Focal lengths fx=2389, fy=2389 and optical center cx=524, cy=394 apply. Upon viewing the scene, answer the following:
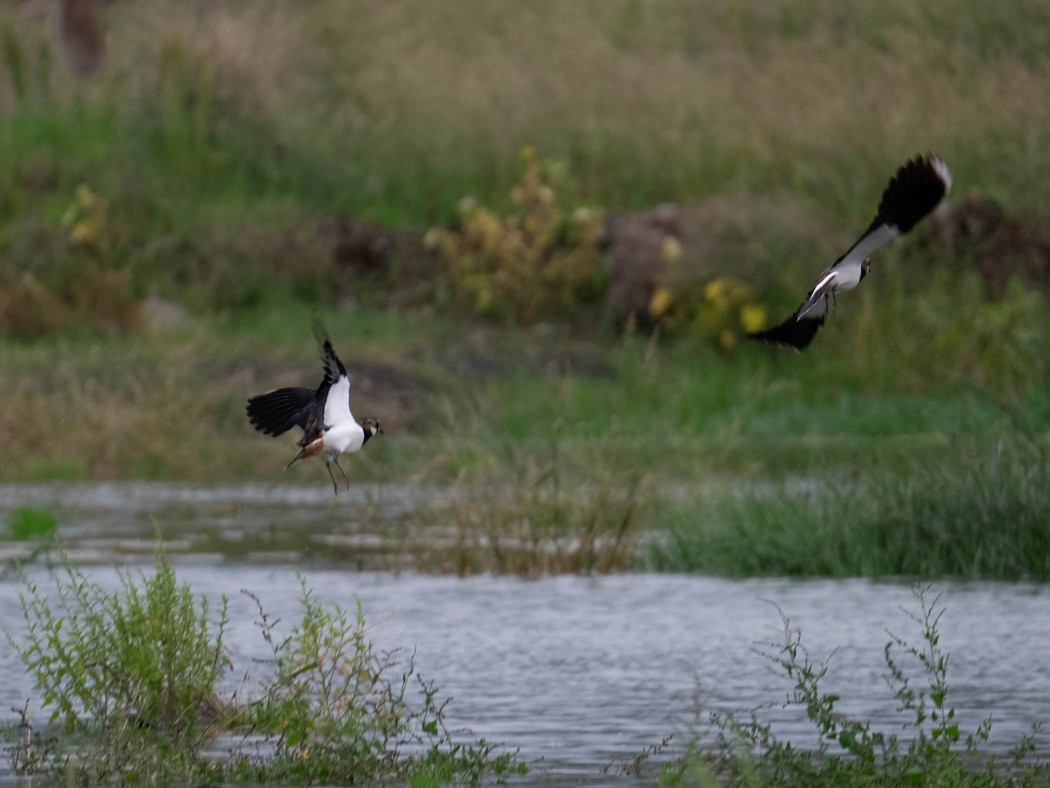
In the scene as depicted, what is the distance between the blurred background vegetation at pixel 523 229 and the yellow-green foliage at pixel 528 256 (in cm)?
4

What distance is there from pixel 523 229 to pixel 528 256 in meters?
0.87

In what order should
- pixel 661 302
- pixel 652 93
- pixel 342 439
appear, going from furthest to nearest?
pixel 652 93 → pixel 661 302 → pixel 342 439

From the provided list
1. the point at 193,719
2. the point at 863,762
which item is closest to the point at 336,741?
the point at 193,719

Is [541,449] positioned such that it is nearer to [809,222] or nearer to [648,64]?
[809,222]

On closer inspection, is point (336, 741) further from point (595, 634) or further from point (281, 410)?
point (595, 634)

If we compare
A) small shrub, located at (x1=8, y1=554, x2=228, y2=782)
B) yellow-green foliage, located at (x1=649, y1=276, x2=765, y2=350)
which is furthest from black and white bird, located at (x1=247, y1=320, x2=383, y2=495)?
yellow-green foliage, located at (x1=649, y1=276, x2=765, y2=350)

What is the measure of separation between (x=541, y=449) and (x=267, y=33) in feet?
44.8

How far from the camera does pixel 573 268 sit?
21812 millimetres

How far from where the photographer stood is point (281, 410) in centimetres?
775

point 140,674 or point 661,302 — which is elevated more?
point 661,302

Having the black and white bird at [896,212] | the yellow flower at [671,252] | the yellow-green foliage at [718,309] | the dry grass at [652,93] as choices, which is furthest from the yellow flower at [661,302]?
the black and white bird at [896,212]

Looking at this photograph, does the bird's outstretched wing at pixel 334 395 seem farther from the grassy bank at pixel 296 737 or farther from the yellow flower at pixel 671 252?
the yellow flower at pixel 671 252

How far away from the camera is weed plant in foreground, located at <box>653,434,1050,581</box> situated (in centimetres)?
1181

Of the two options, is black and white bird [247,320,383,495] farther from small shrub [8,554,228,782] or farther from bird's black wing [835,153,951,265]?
bird's black wing [835,153,951,265]
